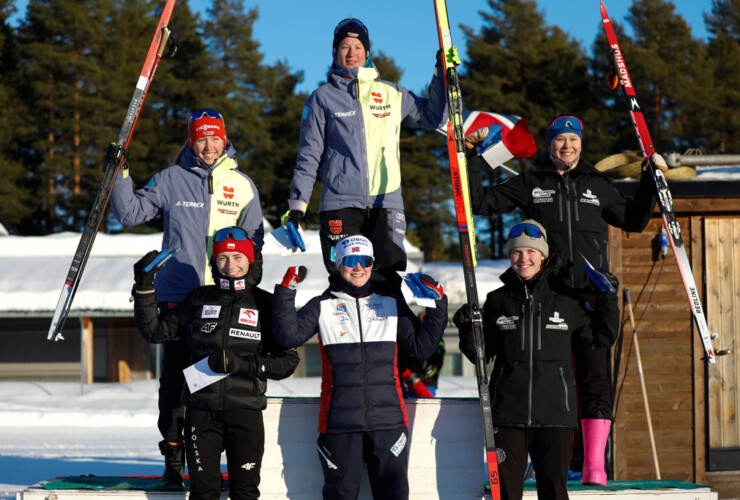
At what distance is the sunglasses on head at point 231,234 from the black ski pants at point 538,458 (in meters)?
1.76

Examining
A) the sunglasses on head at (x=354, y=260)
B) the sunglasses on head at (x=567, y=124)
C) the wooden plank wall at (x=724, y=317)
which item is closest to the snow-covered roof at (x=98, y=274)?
the wooden plank wall at (x=724, y=317)

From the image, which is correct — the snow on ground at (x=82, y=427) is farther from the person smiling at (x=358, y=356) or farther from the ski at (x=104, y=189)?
the person smiling at (x=358, y=356)

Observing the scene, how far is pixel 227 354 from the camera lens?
438cm

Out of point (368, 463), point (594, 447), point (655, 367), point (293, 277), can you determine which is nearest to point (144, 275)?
point (293, 277)

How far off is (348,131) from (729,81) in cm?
3175

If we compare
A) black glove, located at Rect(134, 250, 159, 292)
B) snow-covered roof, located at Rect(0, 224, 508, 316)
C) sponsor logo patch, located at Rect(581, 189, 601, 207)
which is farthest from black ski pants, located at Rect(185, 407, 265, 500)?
snow-covered roof, located at Rect(0, 224, 508, 316)

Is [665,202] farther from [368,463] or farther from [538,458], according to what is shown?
[368,463]

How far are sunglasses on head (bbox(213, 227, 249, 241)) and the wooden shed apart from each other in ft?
13.4

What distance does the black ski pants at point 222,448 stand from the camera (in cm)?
441

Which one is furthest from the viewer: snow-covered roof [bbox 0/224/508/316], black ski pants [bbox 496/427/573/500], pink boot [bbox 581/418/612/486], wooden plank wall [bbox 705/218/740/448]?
snow-covered roof [bbox 0/224/508/316]

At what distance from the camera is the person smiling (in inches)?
170

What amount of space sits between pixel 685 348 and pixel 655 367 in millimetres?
345

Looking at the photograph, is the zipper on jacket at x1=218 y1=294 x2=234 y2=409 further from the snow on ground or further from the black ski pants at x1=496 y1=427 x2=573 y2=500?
the snow on ground

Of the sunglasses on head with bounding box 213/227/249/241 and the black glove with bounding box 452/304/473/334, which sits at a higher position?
the sunglasses on head with bounding box 213/227/249/241
